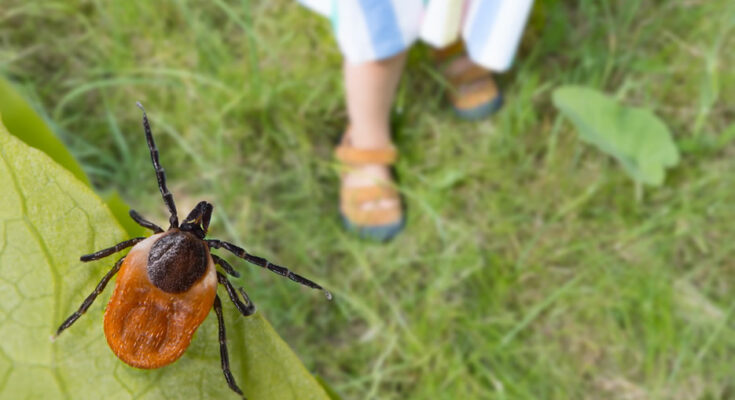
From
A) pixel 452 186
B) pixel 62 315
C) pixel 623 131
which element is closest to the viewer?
pixel 62 315

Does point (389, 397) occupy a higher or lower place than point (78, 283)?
lower

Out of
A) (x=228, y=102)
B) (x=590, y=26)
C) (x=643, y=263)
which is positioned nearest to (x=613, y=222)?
(x=643, y=263)

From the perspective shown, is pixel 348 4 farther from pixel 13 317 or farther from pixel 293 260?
pixel 13 317

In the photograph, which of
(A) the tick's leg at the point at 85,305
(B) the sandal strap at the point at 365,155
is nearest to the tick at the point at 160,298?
(A) the tick's leg at the point at 85,305

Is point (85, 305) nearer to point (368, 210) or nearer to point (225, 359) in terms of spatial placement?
point (225, 359)

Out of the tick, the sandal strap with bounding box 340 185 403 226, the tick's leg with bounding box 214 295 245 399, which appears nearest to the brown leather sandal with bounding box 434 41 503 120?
the sandal strap with bounding box 340 185 403 226

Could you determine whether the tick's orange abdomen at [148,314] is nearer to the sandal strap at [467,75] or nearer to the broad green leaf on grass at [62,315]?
the broad green leaf on grass at [62,315]

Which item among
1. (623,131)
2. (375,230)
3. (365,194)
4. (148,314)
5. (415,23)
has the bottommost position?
(375,230)

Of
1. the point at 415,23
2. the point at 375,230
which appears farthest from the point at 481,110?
the point at 415,23
